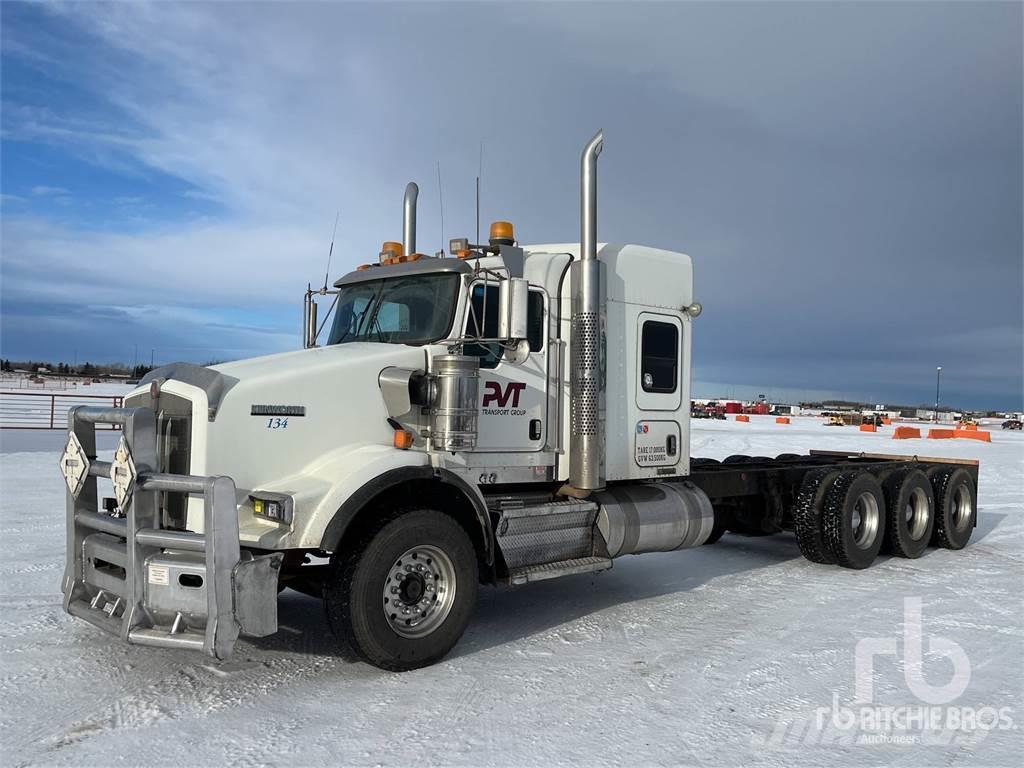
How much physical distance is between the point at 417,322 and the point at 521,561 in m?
2.02

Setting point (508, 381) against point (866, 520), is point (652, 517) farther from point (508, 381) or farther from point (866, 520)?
point (866, 520)

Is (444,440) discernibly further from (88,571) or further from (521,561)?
(88,571)

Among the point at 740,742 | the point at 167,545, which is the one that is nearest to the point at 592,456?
the point at 740,742

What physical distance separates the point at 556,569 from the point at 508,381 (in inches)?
59.8

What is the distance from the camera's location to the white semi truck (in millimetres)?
4809

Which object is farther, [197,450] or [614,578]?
[614,578]

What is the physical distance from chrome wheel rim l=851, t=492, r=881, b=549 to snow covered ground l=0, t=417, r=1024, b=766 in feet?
4.32

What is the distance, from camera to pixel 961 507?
10797mm

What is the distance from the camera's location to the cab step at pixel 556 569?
6.14m

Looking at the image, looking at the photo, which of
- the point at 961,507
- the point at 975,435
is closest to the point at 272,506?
the point at 961,507

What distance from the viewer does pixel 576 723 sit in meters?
4.58

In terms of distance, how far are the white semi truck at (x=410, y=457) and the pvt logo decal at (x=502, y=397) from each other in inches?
0.6

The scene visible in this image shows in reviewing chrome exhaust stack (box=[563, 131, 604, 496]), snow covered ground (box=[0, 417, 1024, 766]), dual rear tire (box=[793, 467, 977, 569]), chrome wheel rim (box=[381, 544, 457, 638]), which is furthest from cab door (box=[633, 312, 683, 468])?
chrome wheel rim (box=[381, 544, 457, 638])

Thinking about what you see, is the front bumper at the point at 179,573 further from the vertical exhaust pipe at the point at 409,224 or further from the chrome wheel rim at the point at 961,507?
the chrome wheel rim at the point at 961,507
